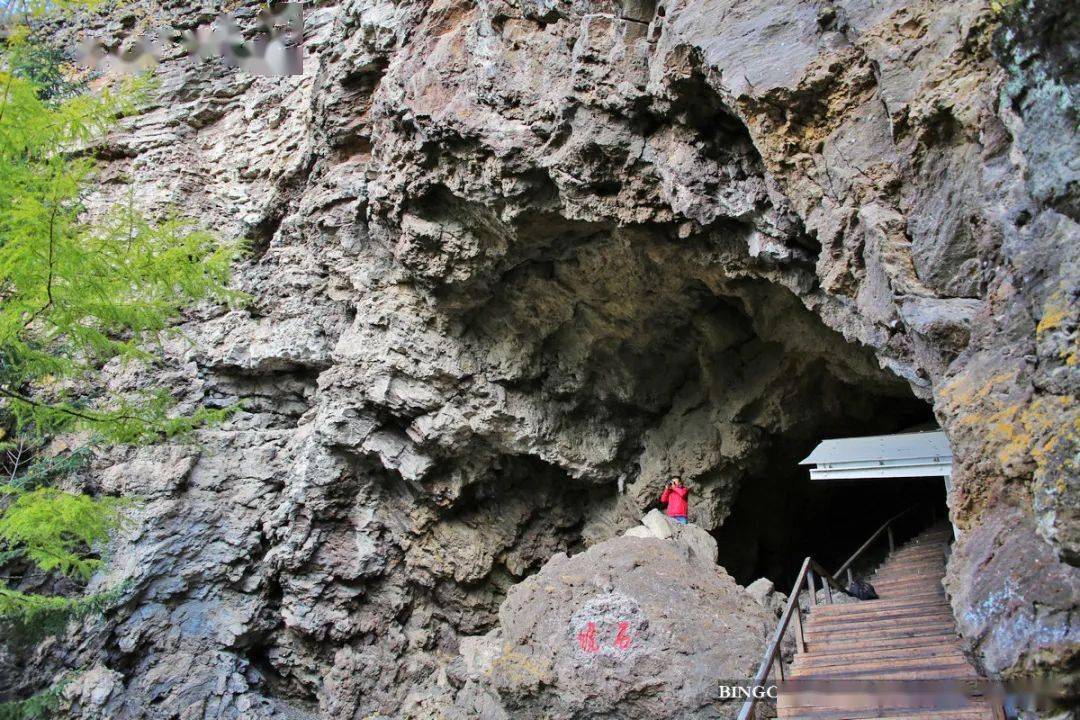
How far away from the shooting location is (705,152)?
7.40m

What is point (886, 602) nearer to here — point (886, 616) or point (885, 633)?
point (886, 616)

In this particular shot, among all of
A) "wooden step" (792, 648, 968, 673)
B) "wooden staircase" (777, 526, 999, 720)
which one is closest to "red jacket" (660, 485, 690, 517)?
"wooden staircase" (777, 526, 999, 720)

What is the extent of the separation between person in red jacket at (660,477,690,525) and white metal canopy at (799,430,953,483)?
3609mm

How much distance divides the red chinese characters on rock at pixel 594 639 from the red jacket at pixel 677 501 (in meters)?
3.11

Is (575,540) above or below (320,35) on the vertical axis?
below

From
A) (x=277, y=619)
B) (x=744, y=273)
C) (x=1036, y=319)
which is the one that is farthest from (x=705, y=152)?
(x=277, y=619)

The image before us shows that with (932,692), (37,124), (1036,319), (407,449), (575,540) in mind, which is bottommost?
(575,540)

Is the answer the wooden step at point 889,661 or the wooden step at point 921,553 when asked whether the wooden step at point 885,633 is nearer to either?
the wooden step at point 889,661

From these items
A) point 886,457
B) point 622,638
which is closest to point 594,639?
point 622,638

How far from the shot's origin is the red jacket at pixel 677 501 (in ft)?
34.1

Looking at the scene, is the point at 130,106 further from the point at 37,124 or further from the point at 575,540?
the point at 575,540

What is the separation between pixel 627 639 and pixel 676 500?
10.9 feet

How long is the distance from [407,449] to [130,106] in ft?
20.1

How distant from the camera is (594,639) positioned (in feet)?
24.6
